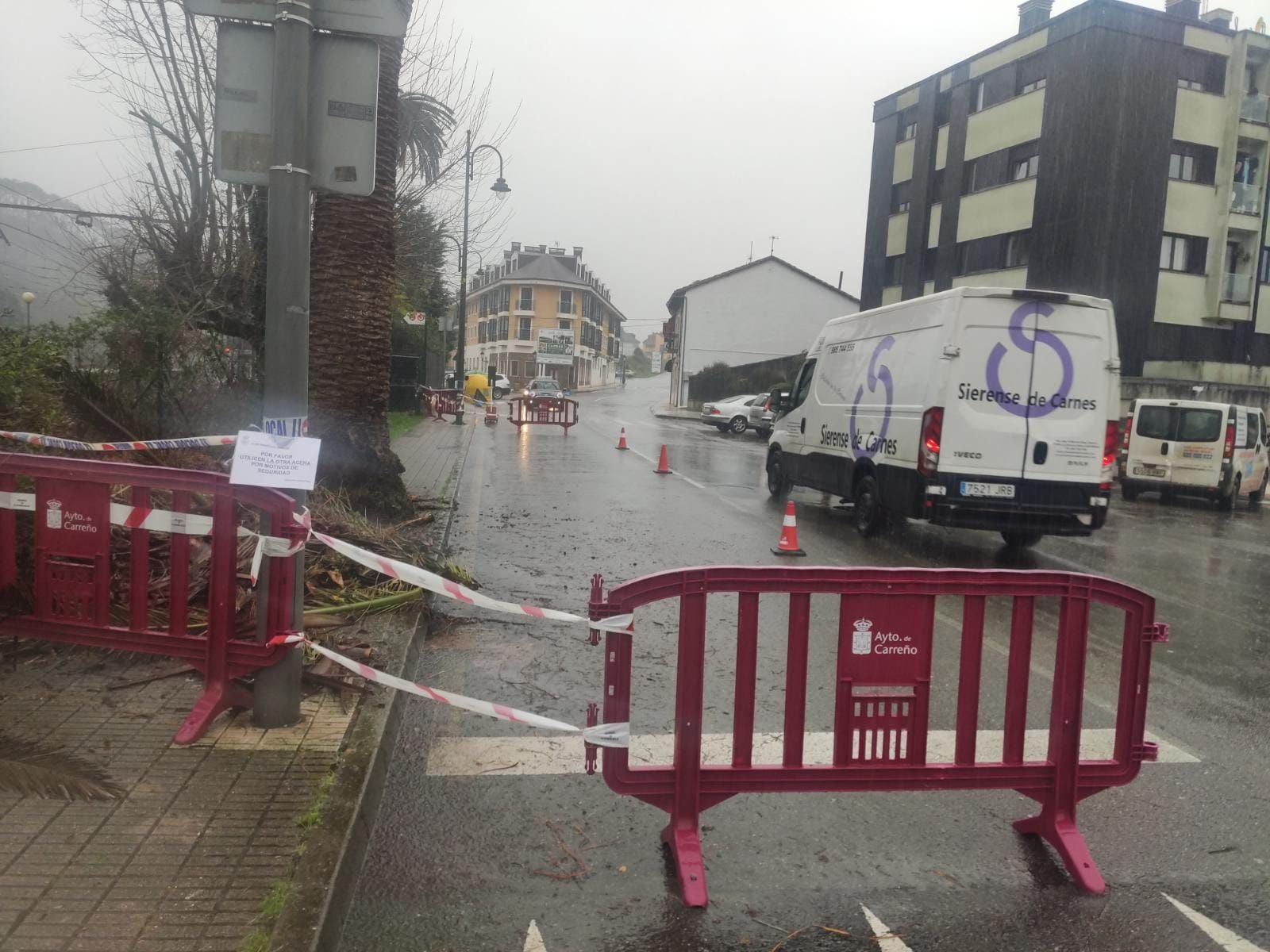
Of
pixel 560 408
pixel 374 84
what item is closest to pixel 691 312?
pixel 560 408

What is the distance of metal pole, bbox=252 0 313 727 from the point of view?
401cm

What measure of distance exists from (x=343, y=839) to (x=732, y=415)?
110 feet

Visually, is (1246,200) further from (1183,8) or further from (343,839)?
(343,839)

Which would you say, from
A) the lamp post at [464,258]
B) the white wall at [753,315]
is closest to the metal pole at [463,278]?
the lamp post at [464,258]

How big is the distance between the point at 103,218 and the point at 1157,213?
97.3 feet

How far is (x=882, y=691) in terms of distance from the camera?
367 cm

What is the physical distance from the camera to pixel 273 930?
9.11ft

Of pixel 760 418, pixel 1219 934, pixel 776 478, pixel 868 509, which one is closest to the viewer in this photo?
pixel 1219 934

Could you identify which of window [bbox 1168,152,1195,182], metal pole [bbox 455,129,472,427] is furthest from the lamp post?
window [bbox 1168,152,1195,182]

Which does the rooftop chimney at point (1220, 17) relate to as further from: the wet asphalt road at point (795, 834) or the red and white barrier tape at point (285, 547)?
the red and white barrier tape at point (285, 547)

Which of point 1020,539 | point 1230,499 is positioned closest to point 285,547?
point 1020,539

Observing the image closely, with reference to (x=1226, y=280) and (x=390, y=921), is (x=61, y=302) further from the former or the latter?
(x=1226, y=280)

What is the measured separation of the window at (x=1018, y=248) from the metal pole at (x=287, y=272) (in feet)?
106

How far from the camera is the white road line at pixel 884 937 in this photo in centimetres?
309
